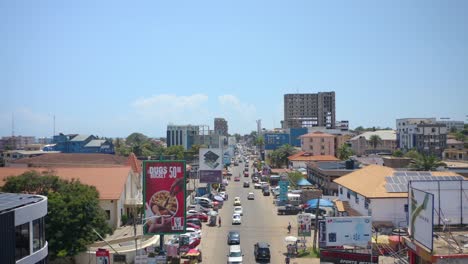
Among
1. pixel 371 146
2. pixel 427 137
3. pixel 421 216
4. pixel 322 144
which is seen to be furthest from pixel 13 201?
pixel 371 146

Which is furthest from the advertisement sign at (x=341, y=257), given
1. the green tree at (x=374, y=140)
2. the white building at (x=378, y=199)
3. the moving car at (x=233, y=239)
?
the green tree at (x=374, y=140)

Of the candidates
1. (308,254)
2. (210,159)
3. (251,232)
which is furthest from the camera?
(210,159)

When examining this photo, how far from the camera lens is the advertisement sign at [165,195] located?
3005 centimetres

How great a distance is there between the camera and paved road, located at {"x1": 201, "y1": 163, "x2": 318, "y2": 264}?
32312 millimetres

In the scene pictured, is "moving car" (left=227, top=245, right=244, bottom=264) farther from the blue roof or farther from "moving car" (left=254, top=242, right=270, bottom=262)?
the blue roof

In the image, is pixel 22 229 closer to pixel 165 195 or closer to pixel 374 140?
pixel 165 195

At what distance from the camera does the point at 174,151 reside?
12875 centimetres

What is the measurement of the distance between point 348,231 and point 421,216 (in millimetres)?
5167

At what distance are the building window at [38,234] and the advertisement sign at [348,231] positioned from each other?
15.2 metres

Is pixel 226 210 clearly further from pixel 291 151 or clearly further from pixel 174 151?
pixel 174 151

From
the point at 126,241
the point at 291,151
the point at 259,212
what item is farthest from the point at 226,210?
the point at 291,151

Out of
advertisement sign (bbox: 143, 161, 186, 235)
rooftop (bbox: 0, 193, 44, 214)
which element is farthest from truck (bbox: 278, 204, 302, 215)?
rooftop (bbox: 0, 193, 44, 214)

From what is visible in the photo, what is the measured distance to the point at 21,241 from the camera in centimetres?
1975

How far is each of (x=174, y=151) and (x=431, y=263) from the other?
111302 mm
